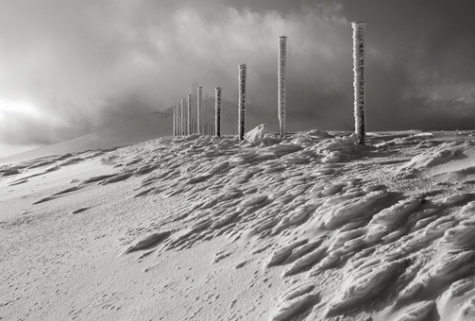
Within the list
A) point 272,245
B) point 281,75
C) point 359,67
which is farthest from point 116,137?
point 272,245

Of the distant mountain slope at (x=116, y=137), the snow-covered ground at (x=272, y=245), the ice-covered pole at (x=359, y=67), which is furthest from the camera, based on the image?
the distant mountain slope at (x=116, y=137)

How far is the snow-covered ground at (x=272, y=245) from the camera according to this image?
4773 mm

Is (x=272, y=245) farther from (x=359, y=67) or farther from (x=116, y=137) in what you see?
(x=116, y=137)

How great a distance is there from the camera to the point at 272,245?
6824 mm

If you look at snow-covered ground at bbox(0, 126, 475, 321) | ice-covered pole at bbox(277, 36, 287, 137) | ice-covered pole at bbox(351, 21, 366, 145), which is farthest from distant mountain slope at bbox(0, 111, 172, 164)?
ice-covered pole at bbox(351, 21, 366, 145)

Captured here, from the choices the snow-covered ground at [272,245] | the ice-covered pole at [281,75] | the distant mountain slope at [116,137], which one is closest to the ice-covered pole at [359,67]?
the snow-covered ground at [272,245]

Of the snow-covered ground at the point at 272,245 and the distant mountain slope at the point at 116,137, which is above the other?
the distant mountain slope at the point at 116,137

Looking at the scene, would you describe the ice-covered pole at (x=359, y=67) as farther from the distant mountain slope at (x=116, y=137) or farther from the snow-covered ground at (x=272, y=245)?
the distant mountain slope at (x=116, y=137)

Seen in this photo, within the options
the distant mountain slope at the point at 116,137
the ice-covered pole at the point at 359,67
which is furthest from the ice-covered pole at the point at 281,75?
the distant mountain slope at the point at 116,137

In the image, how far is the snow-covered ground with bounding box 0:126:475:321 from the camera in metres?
4.77

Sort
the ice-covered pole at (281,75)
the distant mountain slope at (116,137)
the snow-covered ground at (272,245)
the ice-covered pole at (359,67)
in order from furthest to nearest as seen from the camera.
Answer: the distant mountain slope at (116,137)
the ice-covered pole at (281,75)
the ice-covered pole at (359,67)
the snow-covered ground at (272,245)

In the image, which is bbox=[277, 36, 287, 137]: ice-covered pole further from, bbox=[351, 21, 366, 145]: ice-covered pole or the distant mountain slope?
the distant mountain slope

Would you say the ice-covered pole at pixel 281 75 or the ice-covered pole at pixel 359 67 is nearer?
the ice-covered pole at pixel 359 67

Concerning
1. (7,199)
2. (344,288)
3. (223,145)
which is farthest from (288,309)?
(7,199)
